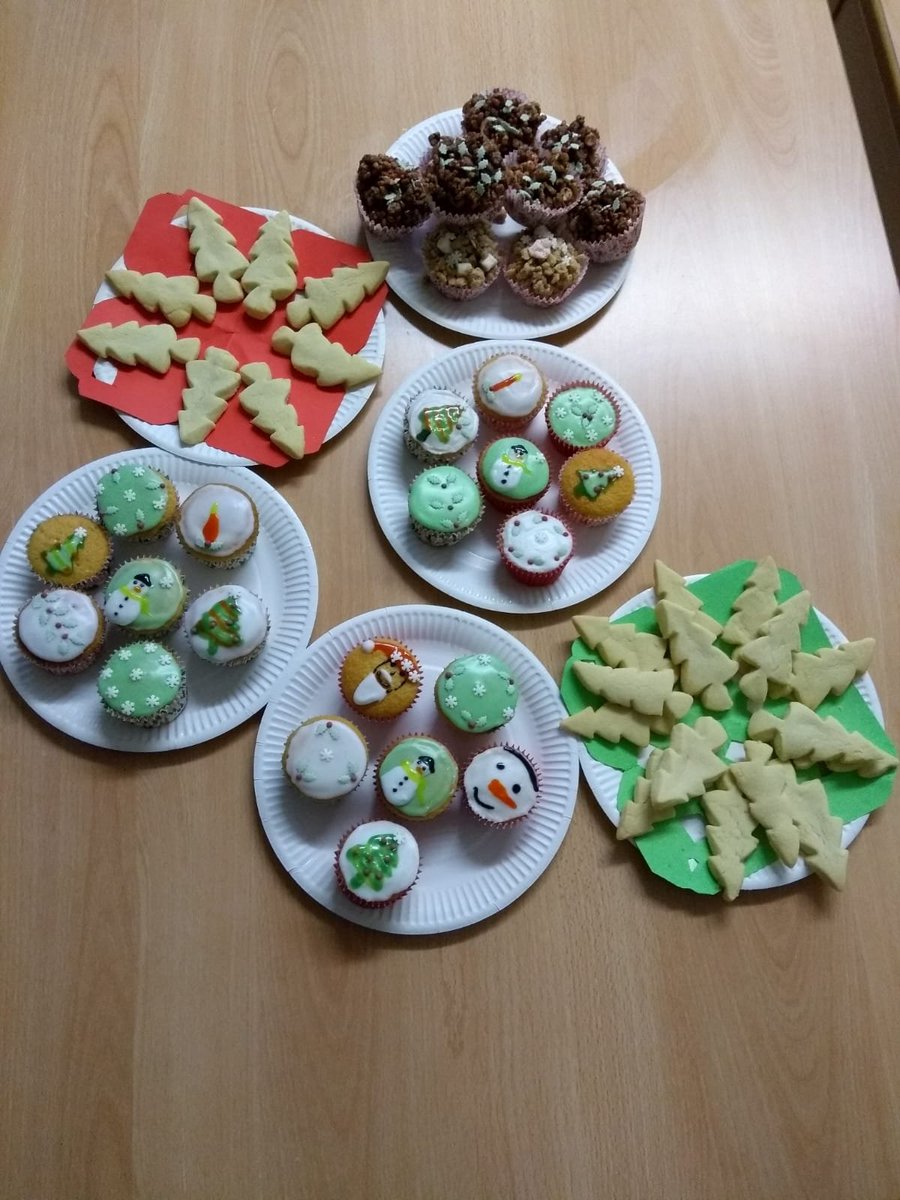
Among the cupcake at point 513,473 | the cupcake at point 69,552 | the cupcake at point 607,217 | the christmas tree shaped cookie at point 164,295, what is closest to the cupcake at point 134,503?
the cupcake at point 69,552

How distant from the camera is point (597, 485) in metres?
1.26

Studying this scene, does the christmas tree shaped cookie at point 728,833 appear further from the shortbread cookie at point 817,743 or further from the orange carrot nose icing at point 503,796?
the orange carrot nose icing at point 503,796

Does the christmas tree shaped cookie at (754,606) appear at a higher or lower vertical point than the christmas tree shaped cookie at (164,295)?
lower

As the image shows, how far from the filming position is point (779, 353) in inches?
55.8

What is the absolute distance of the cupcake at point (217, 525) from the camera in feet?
3.91

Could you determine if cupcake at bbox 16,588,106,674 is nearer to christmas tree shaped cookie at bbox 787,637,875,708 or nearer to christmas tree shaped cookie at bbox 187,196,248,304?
christmas tree shaped cookie at bbox 187,196,248,304

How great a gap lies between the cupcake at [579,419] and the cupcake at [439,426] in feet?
0.41

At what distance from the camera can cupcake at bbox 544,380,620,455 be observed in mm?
1292

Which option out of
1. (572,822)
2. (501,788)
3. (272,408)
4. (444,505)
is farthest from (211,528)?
(572,822)

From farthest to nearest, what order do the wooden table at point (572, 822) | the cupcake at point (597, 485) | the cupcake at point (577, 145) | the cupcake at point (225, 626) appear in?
1. the cupcake at point (577, 145)
2. the cupcake at point (597, 485)
3. the cupcake at point (225, 626)
4. the wooden table at point (572, 822)

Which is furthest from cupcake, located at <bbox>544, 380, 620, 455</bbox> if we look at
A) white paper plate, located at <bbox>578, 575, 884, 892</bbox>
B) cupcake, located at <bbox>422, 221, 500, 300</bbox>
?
white paper plate, located at <bbox>578, 575, 884, 892</bbox>

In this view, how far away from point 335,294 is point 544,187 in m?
0.38

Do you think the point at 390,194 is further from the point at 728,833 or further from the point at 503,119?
the point at 728,833

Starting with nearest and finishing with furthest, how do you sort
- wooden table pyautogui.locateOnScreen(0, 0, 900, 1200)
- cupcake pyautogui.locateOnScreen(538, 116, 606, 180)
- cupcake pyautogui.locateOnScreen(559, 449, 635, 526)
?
wooden table pyautogui.locateOnScreen(0, 0, 900, 1200), cupcake pyautogui.locateOnScreen(559, 449, 635, 526), cupcake pyautogui.locateOnScreen(538, 116, 606, 180)
